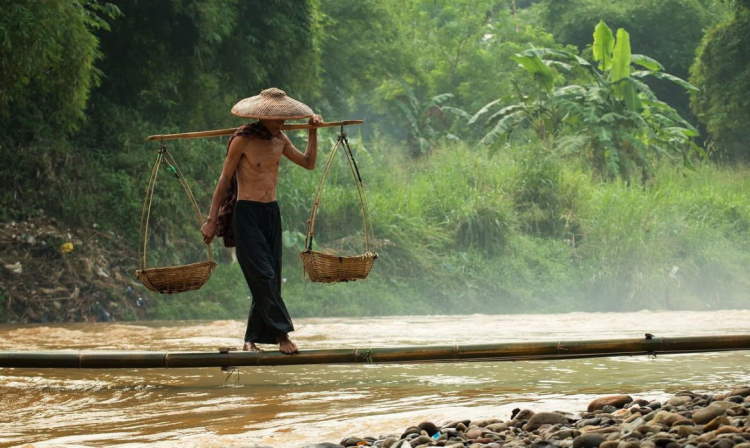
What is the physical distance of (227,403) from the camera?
565cm

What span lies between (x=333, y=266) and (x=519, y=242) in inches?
443

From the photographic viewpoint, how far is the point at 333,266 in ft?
20.8

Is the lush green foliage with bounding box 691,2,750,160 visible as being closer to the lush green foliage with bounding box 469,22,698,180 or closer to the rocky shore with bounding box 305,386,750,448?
the lush green foliage with bounding box 469,22,698,180

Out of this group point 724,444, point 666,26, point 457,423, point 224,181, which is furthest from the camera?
point 666,26

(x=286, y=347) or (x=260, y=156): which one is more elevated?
A: (x=260, y=156)

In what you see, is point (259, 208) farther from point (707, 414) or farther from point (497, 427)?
point (707, 414)

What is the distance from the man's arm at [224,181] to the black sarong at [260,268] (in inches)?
5.4

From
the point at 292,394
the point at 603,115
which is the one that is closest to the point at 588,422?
the point at 292,394

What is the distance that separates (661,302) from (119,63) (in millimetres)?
8638

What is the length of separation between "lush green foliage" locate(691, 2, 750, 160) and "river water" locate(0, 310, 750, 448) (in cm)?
1411

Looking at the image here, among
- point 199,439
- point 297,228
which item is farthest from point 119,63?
point 199,439

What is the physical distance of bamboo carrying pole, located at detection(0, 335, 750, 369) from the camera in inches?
235

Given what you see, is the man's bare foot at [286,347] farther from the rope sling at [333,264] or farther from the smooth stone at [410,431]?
the smooth stone at [410,431]

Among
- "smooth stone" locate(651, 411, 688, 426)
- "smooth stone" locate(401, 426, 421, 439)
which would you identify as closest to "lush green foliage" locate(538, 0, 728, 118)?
"smooth stone" locate(651, 411, 688, 426)
